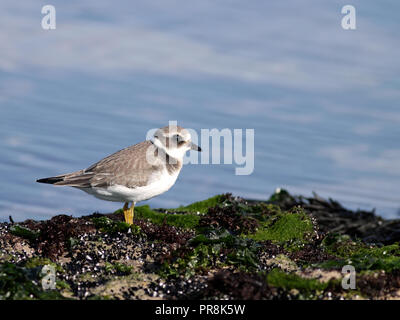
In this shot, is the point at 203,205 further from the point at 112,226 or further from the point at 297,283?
the point at 297,283

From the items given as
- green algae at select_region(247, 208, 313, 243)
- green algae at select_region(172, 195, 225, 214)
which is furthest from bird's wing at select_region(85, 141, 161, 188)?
green algae at select_region(247, 208, 313, 243)

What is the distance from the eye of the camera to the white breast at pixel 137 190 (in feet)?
38.7

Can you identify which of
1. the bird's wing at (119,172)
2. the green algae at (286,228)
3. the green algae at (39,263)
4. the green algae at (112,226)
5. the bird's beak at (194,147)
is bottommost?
the green algae at (286,228)

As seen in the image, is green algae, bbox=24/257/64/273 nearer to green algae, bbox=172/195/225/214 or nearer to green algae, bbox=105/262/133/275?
green algae, bbox=105/262/133/275

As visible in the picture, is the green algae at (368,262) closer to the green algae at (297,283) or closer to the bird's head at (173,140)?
the green algae at (297,283)

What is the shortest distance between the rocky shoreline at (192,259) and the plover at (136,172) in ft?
1.80

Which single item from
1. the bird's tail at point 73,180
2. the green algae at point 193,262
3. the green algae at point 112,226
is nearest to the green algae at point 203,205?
the bird's tail at point 73,180

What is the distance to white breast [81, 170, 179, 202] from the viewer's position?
38.7 ft

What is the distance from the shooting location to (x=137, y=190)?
11789 mm

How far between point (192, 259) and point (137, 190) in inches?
110

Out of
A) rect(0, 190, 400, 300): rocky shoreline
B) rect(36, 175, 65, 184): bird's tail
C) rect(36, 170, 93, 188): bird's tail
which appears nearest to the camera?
rect(0, 190, 400, 300): rocky shoreline

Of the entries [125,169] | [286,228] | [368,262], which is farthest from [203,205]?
[368,262]
